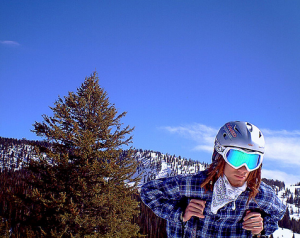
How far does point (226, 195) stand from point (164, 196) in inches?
27.9

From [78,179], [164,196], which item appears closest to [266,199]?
[164,196]

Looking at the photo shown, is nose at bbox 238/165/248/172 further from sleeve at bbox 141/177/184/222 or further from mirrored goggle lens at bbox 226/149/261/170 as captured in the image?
sleeve at bbox 141/177/184/222

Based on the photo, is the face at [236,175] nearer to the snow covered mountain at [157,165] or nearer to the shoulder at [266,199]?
the shoulder at [266,199]

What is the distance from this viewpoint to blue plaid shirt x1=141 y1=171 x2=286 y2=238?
114 inches

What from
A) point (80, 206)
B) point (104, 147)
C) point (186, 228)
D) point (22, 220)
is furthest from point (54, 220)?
point (186, 228)

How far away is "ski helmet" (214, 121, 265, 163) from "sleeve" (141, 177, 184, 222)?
26.9 inches

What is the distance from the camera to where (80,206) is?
15992mm

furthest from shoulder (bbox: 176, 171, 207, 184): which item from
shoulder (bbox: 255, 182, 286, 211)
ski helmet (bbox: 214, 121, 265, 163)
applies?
shoulder (bbox: 255, 182, 286, 211)

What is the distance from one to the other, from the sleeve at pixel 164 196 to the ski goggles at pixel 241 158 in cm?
66

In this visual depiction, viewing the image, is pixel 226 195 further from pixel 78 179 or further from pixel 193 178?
pixel 78 179

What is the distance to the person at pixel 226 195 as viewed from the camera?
9.11 ft

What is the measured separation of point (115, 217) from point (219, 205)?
14.0 m

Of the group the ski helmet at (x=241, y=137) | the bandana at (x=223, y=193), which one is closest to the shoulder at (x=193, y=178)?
the bandana at (x=223, y=193)

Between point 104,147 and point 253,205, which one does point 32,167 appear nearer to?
point 104,147
